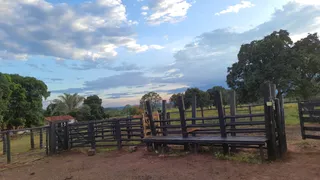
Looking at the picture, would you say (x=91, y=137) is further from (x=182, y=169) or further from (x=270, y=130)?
(x=270, y=130)

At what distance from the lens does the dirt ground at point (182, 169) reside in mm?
5105

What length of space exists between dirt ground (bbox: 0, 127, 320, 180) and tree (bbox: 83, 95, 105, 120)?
3506cm

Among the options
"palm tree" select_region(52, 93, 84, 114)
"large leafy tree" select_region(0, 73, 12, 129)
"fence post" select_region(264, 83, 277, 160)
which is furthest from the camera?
"palm tree" select_region(52, 93, 84, 114)

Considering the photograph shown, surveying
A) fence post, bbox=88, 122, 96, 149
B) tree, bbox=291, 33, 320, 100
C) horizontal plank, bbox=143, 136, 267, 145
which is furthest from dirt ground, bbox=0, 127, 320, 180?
tree, bbox=291, 33, 320, 100

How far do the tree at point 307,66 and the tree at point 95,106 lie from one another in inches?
1323

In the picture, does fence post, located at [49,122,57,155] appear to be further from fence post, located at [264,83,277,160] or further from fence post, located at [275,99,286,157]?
fence post, located at [275,99,286,157]

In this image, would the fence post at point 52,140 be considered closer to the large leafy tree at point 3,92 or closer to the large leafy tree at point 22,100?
the large leafy tree at point 3,92

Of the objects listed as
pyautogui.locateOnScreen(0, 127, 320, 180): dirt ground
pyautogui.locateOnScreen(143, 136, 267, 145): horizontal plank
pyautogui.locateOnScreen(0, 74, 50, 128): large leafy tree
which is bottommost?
pyautogui.locateOnScreen(0, 127, 320, 180): dirt ground

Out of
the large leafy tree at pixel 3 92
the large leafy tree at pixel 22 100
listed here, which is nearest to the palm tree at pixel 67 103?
the large leafy tree at pixel 22 100

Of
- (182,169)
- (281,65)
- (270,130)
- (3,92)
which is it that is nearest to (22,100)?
(3,92)

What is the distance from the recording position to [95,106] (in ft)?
146

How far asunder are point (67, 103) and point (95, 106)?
191 inches

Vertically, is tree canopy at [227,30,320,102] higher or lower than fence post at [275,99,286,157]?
higher

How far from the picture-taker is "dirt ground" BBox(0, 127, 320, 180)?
511cm
